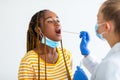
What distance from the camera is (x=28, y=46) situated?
158 centimetres

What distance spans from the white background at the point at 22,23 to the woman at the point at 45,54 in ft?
0.95

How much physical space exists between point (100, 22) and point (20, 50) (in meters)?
0.90

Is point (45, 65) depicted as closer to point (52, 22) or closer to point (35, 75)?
point (35, 75)

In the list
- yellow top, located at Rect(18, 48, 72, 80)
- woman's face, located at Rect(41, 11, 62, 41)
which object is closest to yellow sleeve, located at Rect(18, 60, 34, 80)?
yellow top, located at Rect(18, 48, 72, 80)

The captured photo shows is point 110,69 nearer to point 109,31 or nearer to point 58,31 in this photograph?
point 109,31

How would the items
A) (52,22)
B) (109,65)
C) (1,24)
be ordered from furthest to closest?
(1,24), (52,22), (109,65)

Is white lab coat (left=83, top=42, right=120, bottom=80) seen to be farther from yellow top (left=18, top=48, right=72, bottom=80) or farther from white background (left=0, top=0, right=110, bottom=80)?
white background (left=0, top=0, right=110, bottom=80)

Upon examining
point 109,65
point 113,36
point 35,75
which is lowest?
point 35,75

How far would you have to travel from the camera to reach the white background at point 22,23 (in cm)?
180

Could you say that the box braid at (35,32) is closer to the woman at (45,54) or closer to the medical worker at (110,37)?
the woman at (45,54)

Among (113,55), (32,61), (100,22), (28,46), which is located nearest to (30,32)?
(28,46)

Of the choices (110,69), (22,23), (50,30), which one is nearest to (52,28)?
(50,30)

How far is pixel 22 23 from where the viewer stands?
1853 millimetres

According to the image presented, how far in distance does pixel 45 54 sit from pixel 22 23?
18.7 inches
